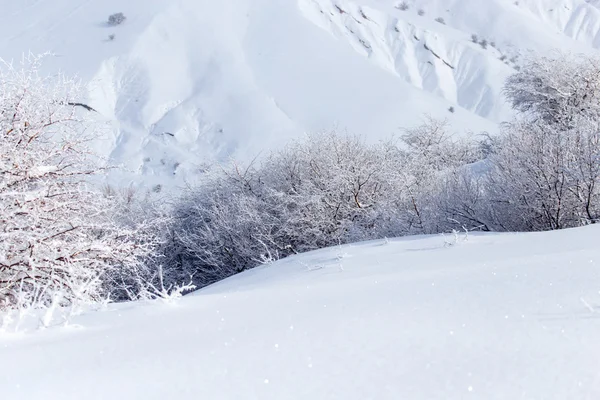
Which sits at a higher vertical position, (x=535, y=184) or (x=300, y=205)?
(x=535, y=184)

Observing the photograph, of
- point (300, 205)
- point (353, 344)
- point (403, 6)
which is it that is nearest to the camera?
point (353, 344)

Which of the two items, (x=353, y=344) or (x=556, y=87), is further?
(x=556, y=87)

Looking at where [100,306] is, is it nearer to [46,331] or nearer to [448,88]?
[46,331]

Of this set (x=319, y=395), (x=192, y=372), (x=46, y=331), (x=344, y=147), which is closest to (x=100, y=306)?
(x=46, y=331)

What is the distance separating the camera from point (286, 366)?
6.94ft

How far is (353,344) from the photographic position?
89.9 inches

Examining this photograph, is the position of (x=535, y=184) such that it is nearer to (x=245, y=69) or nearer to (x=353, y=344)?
(x=353, y=344)

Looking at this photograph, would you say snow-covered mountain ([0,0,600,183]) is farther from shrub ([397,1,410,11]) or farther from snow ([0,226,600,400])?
snow ([0,226,600,400])

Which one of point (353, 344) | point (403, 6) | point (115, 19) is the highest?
point (353, 344)

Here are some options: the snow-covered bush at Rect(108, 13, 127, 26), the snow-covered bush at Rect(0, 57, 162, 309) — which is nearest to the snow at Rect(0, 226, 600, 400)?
the snow-covered bush at Rect(0, 57, 162, 309)

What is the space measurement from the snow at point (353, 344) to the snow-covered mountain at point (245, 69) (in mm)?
32398

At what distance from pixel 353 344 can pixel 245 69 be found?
143ft

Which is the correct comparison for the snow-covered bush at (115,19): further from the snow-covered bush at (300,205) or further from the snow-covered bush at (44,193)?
the snow-covered bush at (44,193)

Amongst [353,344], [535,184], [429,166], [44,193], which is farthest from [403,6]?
[353,344]
